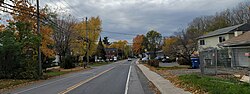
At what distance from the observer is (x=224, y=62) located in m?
18.3

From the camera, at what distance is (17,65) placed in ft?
99.0

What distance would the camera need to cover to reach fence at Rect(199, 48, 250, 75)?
1615cm

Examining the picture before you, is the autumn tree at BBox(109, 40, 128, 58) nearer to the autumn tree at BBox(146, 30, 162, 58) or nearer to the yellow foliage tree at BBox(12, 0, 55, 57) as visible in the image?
the autumn tree at BBox(146, 30, 162, 58)

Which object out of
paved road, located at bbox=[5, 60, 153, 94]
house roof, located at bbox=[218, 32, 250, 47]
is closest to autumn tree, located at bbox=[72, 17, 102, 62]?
house roof, located at bbox=[218, 32, 250, 47]

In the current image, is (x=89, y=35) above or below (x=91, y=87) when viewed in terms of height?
above

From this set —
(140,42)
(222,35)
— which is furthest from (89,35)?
(140,42)

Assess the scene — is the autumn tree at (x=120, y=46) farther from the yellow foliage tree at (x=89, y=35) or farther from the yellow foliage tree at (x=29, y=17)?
the yellow foliage tree at (x=29, y=17)

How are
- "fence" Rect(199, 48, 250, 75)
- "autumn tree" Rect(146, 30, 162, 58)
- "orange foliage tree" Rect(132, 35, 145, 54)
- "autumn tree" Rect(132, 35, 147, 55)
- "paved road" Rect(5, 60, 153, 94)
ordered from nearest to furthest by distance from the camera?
"paved road" Rect(5, 60, 153, 94), "fence" Rect(199, 48, 250, 75), "autumn tree" Rect(146, 30, 162, 58), "autumn tree" Rect(132, 35, 147, 55), "orange foliage tree" Rect(132, 35, 145, 54)

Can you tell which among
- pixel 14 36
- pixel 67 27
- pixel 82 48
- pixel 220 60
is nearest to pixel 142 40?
pixel 82 48

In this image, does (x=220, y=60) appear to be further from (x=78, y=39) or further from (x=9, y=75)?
(x=78, y=39)

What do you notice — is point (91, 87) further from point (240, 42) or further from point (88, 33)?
point (88, 33)

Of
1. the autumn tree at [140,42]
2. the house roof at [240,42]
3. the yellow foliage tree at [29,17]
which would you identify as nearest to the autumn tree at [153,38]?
the autumn tree at [140,42]

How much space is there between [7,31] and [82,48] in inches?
1558

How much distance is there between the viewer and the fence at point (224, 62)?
1615 centimetres
